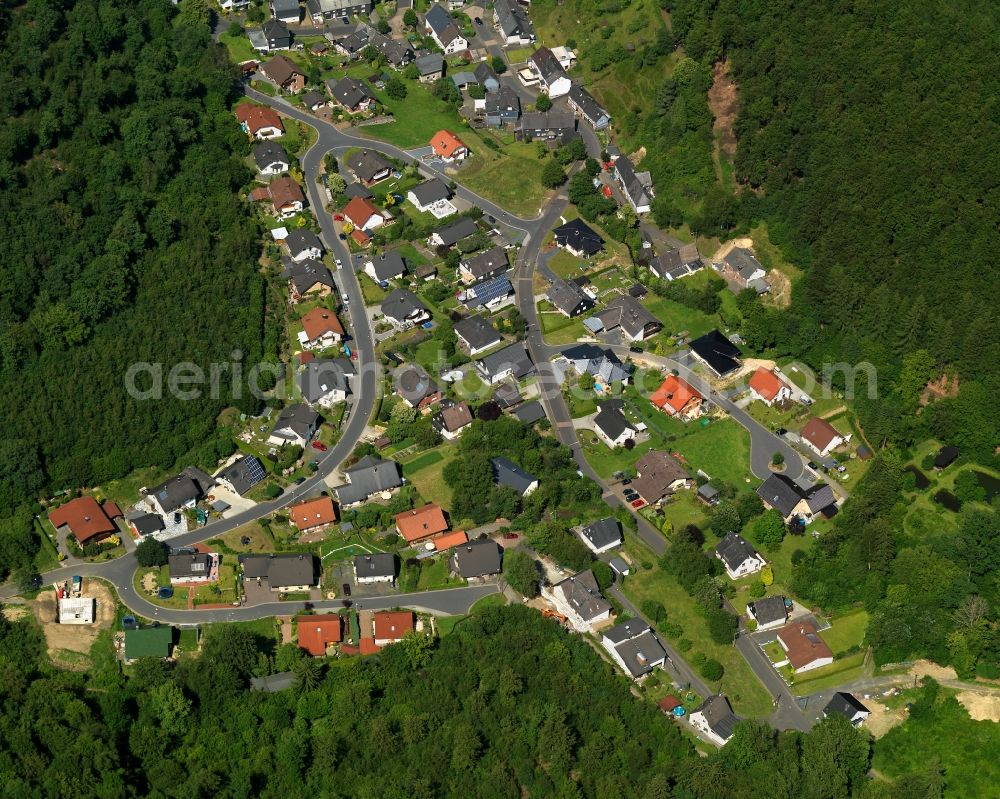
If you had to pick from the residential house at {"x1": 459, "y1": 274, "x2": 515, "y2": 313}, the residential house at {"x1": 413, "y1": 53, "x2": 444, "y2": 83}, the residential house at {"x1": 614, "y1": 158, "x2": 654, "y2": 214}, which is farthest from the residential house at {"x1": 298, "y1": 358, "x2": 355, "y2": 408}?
the residential house at {"x1": 413, "y1": 53, "x2": 444, "y2": 83}

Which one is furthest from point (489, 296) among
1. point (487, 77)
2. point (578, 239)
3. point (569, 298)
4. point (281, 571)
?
point (487, 77)

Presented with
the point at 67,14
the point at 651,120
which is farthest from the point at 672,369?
the point at 67,14

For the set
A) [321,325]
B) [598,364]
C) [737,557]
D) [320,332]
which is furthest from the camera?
[321,325]

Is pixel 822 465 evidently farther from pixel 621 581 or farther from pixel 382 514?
pixel 382 514

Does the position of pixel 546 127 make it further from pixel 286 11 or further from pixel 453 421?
pixel 453 421

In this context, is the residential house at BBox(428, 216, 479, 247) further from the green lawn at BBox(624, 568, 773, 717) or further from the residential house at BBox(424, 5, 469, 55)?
the green lawn at BBox(624, 568, 773, 717)
